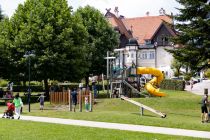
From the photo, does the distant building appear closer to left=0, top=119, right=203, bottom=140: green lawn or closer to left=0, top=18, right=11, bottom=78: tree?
left=0, top=18, right=11, bottom=78: tree

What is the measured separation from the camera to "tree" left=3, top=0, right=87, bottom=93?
143 feet

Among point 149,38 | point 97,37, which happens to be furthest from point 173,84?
point 149,38

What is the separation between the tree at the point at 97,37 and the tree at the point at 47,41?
1001 cm

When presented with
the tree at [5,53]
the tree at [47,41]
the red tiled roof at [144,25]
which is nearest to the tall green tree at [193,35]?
the tree at [47,41]

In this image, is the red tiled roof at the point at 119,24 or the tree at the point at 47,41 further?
the red tiled roof at the point at 119,24

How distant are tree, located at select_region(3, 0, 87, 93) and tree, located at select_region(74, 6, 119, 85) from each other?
1001 cm

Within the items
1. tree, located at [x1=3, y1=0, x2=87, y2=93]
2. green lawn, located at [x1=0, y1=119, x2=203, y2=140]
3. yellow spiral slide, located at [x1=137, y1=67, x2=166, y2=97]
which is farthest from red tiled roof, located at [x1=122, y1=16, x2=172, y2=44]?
green lawn, located at [x1=0, y1=119, x2=203, y2=140]

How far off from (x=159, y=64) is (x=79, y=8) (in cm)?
3490

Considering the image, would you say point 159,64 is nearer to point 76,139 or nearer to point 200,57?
point 200,57

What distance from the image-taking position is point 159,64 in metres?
91.2

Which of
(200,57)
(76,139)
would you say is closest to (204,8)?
(200,57)

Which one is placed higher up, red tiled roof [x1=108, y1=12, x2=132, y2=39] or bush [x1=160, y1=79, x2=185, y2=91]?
red tiled roof [x1=108, y1=12, x2=132, y2=39]

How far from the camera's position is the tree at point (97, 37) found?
57.5 metres

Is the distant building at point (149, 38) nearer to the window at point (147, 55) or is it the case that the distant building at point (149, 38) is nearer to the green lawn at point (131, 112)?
the window at point (147, 55)
